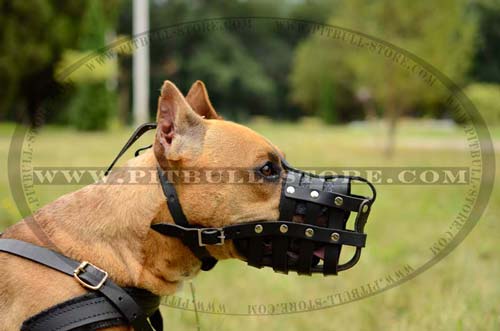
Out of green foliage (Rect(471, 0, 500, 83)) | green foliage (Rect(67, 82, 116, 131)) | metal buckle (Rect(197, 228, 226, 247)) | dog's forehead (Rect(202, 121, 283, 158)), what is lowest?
green foliage (Rect(67, 82, 116, 131))

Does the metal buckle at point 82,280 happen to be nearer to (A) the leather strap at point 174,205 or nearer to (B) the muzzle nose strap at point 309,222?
(A) the leather strap at point 174,205

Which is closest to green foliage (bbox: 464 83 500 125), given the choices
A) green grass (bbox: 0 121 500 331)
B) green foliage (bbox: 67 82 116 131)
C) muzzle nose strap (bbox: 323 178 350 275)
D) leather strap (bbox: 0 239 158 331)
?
green grass (bbox: 0 121 500 331)

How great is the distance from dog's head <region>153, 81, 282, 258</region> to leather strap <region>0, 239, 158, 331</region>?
41 cm

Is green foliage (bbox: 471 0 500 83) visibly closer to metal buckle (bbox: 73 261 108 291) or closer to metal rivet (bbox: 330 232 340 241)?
metal rivet (bbox: 330 232 340 241)

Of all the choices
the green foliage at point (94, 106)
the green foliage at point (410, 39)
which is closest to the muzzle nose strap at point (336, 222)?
the green foliage at point (410, 39)

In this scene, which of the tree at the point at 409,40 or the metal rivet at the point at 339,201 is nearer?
the metal rivet at the point at 339,201

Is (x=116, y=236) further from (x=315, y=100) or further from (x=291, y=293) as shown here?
(x=315, y=100)

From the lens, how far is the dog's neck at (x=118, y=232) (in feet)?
7.11

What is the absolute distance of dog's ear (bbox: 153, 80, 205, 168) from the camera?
2273mm

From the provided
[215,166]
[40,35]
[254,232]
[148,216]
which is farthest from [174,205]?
[40,35]

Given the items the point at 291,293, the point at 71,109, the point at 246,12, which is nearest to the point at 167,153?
the point at 291,293

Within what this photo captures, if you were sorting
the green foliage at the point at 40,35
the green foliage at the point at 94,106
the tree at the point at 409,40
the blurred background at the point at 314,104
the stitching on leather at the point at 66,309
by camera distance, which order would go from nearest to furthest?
the stitching on leather at the point at 66,309
the blurred background at the point at 314,104
the tree at the point at 409,40
the green foliage at the point at 40,35
the green foliage at the point at 94,106

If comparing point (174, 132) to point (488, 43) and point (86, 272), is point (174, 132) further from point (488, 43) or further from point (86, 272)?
point (488, 43)

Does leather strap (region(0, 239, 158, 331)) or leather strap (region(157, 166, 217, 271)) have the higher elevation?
leather strap (region(157, 166, 217, 271))
